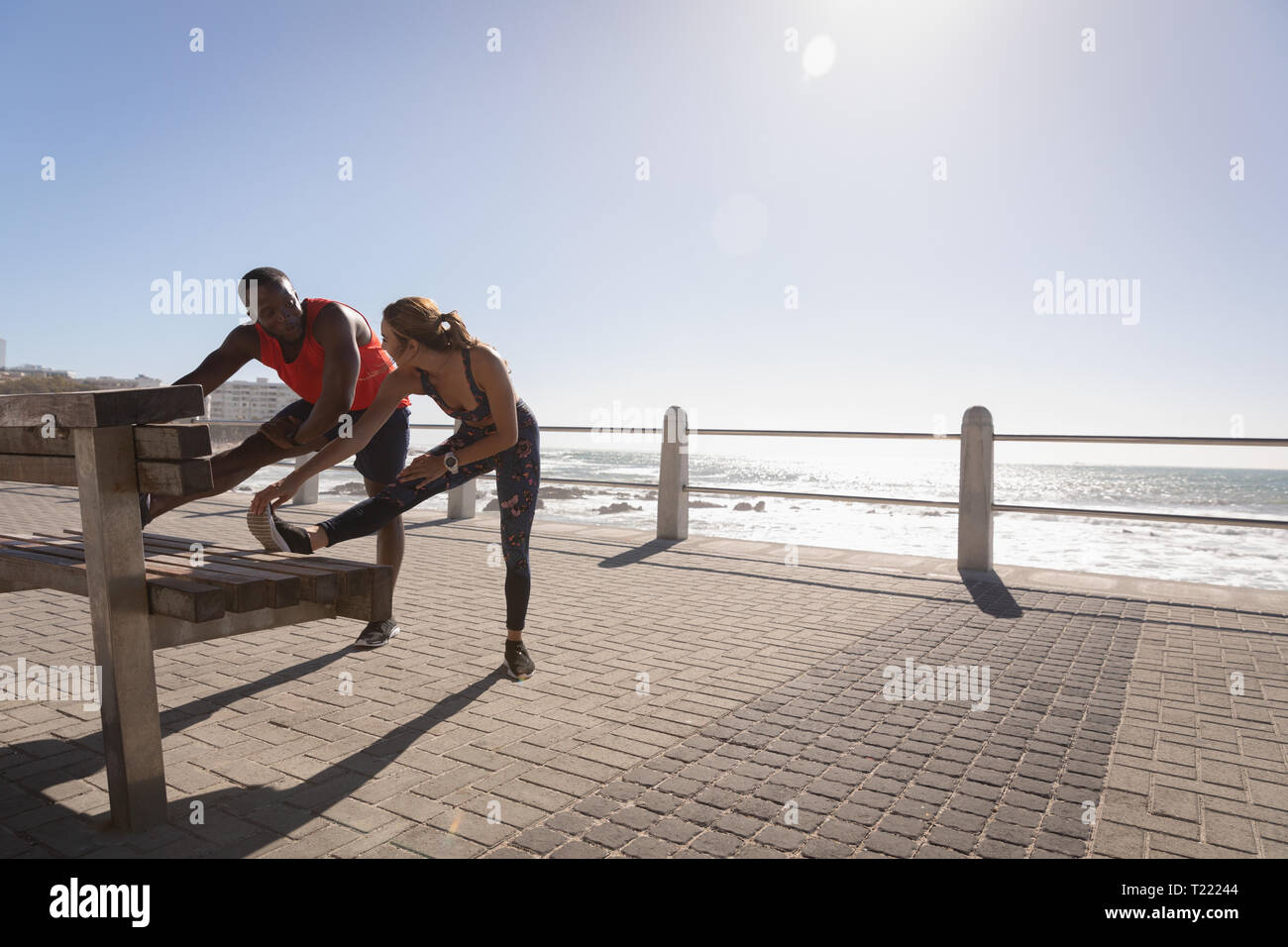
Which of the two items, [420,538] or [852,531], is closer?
[420,538]

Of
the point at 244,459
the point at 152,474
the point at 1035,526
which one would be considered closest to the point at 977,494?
the point at 244,459

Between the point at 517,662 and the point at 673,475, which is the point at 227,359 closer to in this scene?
the point at 517,662

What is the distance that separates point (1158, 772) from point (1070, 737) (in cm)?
39

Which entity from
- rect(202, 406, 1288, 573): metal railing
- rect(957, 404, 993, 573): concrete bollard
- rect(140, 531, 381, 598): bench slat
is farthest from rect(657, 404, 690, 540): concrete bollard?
rect(140, 531, 381, 598): bench slat

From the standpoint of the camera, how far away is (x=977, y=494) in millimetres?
7664

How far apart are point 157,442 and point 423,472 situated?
1520 mm

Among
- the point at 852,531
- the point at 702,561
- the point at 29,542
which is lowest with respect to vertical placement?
the point at 852,531

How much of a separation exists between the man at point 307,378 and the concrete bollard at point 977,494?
16.8 feet

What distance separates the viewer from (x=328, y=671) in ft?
14.0

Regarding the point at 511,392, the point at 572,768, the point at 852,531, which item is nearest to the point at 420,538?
the point at 511,392

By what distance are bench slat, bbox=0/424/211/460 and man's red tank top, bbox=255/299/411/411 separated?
1.54 metres

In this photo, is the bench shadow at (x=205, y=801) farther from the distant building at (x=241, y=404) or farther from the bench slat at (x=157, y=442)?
the distant building at (x=241, y=404)

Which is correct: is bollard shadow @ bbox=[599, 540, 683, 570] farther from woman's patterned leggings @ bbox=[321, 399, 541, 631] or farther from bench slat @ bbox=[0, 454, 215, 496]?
bench slat @ bbox=[0, 454, 215, 496]

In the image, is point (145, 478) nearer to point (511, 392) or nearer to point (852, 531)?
point (511, 392)
